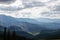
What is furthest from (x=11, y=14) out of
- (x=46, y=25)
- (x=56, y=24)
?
(x=56, y=24)

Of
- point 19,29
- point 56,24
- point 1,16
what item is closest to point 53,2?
point 56,24

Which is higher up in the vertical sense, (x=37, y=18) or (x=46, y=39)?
(x=37, y=18)

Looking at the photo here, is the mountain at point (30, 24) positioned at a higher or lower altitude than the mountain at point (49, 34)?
higher

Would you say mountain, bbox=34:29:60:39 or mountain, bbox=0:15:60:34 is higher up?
mountain, bbox=0:15:60:34

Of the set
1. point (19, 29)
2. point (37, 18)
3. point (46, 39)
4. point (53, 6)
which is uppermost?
point (53, 6)

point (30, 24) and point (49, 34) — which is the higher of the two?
point (30, 24)

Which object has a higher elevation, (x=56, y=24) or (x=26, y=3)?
(x=26, y=3)

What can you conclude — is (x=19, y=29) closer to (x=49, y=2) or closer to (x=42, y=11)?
(x=42, y=11)

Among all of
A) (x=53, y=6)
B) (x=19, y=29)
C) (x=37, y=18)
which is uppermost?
(x=53, y=6)

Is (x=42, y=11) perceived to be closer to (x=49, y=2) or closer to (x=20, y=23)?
(x=49, y=2)
